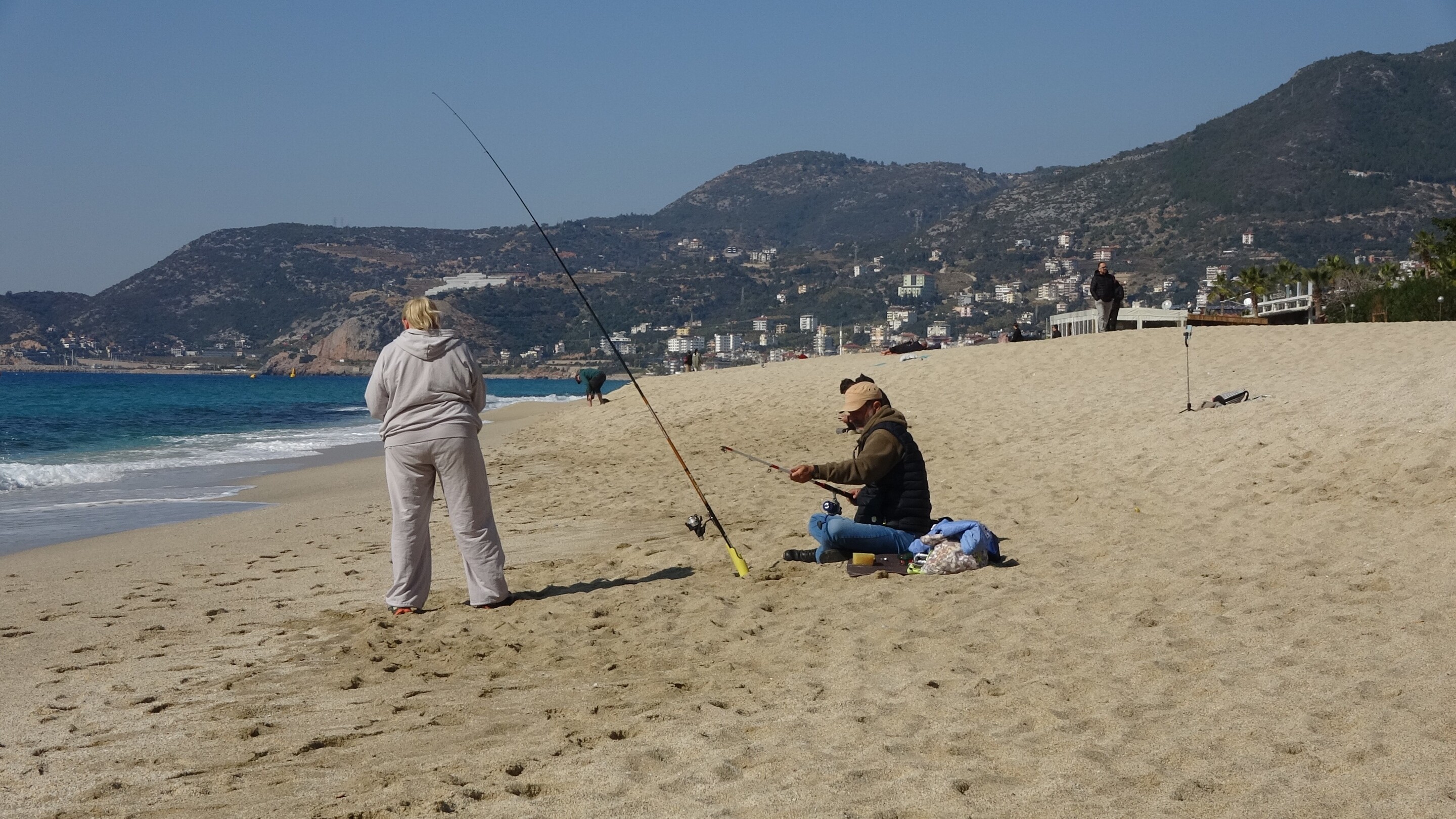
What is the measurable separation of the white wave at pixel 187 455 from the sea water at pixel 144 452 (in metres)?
0.04

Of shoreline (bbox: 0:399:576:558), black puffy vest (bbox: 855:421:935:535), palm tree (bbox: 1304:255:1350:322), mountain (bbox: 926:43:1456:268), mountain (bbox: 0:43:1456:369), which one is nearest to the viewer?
black puffy vest (bbox: 855:421:935:535)

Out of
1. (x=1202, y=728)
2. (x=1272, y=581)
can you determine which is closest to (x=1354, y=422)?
(x=1272, y=581)

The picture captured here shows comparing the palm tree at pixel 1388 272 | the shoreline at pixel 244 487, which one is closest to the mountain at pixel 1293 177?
the palm tree at pixel 1388 272

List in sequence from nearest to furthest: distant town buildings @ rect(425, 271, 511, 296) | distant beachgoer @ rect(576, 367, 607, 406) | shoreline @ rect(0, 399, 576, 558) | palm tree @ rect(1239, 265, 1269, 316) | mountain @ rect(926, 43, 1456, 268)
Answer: shoreline @ rect(0, 399, 576, 558) < distant beachgoer @ rect(576, 367, 607, 406) < palm tree @ rect(1239, 265, 1269, 316) < mountain @ rect(926, 43, 1456, 268) < distant town buildings @ rect(425, 271, 511, 296)

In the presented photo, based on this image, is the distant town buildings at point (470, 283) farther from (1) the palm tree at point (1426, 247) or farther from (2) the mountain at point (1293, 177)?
(1) the palm tree at point (1426, 247)

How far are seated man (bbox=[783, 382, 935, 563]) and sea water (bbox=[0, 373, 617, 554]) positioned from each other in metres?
6.98

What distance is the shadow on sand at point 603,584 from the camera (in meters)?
6.47

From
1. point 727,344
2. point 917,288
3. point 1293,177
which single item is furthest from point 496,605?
point 1293,177

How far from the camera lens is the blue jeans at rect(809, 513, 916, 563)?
21.5 feet

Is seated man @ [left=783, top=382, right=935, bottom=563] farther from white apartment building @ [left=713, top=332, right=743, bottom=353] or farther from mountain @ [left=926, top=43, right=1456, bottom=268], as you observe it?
mountain @ [left=926, top=43, right=1456, bottom=268]

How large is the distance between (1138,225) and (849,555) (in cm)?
11686

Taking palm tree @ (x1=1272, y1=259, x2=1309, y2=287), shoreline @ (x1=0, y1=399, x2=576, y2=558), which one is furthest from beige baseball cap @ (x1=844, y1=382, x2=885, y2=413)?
palm tree @ (x1=1272, y1=259, x2=1309, y2=287)

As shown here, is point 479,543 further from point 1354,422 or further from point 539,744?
point 1354,422

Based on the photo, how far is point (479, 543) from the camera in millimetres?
6113
